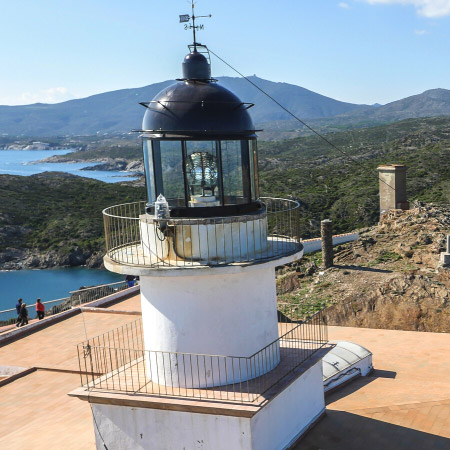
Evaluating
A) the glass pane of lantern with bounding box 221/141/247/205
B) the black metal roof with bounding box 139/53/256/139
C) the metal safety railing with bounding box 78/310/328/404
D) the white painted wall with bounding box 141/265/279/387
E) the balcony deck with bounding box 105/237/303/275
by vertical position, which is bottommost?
the metal safety railing with bounding box 78/310/328/404

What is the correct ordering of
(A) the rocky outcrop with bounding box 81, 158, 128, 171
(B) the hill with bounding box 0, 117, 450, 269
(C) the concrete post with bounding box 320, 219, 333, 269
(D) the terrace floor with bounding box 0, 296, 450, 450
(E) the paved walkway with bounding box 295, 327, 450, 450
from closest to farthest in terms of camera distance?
(E) the paved walkway with bounding box 295, 327, 450, 450, (D) the terrace floor with bounding box 0, 296, 450, 450, (C) the concrete post with bounding box 320, 219, 333, 269, (B) the hill with bounding box 0, 117, 450, 269, (A) the rocky outcrop with bounding box 81, 158, 128, 171

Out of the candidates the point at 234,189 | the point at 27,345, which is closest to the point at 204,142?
the point at 234,189

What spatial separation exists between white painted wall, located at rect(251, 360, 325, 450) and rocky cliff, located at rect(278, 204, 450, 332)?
31.3 ft

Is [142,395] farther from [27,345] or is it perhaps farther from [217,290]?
[27,345]

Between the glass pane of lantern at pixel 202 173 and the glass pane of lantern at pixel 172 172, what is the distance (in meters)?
0.09

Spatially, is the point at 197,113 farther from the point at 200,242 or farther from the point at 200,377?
the point at 200,377

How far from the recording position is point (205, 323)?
7.34m

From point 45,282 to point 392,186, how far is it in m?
24.1

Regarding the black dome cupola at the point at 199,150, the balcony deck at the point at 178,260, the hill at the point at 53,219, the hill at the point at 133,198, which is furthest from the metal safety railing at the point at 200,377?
the hill at the point at 53,219

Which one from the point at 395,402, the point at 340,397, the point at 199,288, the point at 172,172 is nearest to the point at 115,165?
the point at 340,397

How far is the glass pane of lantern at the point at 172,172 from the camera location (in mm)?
7250

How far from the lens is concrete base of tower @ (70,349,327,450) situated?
22.5 feet

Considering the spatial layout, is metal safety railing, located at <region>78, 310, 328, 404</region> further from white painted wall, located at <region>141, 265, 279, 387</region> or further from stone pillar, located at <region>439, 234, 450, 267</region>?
stone pillar, located at <region>439, 234, 450, 267</region>

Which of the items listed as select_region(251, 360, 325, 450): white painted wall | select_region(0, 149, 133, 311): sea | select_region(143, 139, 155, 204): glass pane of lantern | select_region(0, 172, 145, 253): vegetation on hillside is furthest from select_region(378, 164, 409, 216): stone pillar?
select_region(0, 172, 145, 253): vegetation on hillside
